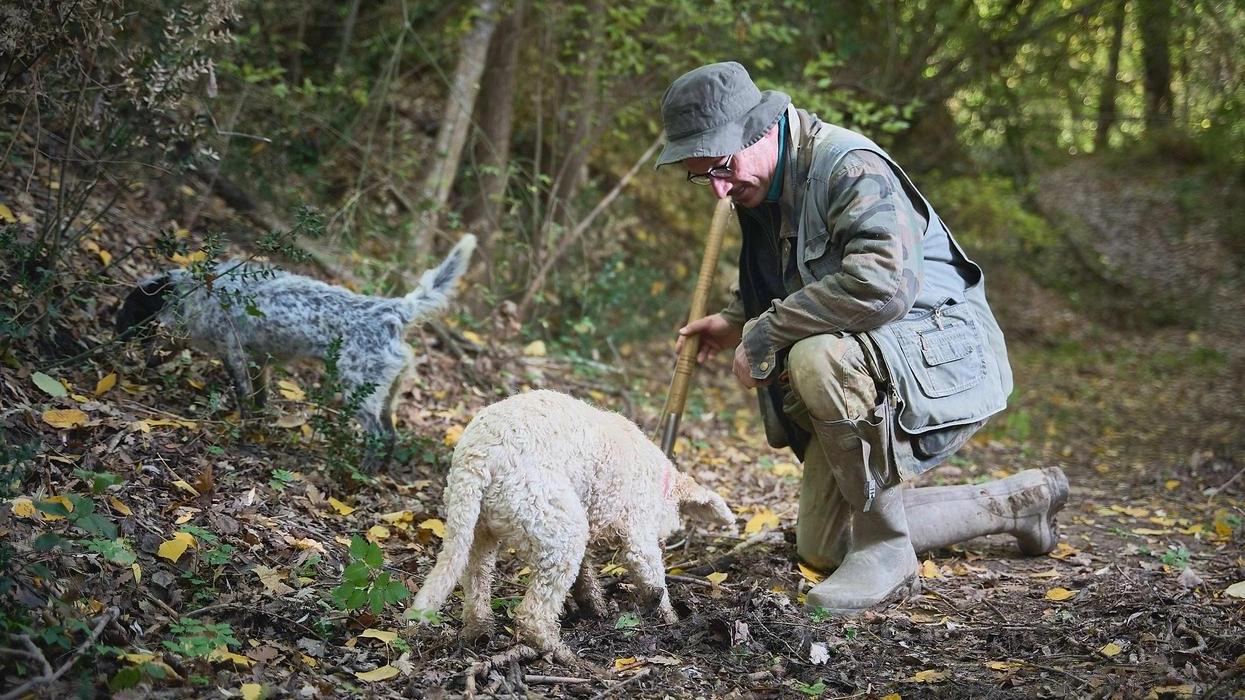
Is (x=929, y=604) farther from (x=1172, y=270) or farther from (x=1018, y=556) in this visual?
(x=1172, y=270)

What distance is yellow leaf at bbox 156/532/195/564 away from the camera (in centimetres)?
326

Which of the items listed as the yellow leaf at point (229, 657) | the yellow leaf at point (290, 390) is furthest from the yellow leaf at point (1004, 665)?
the yellow leaf at point (290, 390)

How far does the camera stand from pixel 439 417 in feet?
18.1

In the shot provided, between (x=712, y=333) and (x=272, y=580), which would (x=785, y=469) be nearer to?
(x=712, y=333)

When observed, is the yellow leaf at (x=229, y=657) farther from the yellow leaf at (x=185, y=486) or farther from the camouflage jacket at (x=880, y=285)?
the camouflage jacket at (x=880, y=285)

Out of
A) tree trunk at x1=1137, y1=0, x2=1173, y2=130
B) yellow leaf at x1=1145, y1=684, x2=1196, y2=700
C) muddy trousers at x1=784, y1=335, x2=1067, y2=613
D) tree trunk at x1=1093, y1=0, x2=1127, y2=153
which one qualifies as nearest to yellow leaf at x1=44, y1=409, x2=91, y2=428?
muddy trousers at x1=784, y1=335, x2=1067, y2=613

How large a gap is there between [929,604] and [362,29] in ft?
23.8

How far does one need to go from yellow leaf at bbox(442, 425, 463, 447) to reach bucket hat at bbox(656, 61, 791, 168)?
7.38 ft

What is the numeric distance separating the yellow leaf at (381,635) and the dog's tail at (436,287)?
6.43 ft

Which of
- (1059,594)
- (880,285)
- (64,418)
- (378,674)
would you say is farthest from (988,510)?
(64,418)

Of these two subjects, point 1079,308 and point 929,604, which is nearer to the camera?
point 929,604

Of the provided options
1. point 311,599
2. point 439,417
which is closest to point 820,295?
point 311,599

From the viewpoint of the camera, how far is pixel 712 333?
14.6 feet

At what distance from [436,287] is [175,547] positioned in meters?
1.96
